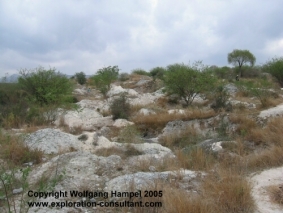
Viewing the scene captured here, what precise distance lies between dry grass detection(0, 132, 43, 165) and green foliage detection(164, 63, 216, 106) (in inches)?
449

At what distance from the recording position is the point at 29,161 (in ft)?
18.9

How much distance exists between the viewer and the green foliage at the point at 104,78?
23016mm

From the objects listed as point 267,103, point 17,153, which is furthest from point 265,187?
point 267,103

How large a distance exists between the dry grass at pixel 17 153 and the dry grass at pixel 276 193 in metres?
4.60

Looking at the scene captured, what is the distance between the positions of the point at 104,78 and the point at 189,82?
376 inches

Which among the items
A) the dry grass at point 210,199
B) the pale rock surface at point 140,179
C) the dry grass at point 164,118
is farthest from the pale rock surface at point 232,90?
the dry grass at point 210,199

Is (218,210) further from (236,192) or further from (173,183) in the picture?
(173,183)

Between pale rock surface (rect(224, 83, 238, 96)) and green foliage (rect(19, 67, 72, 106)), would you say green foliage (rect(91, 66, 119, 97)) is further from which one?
pale rock surface (rect(224, 83, 238, 96))

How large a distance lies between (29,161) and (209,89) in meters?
12.2

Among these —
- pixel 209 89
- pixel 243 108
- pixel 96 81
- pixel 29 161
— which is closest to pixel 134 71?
pixel 96 81

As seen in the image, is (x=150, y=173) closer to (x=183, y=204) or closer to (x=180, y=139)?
(x=183, y=204)

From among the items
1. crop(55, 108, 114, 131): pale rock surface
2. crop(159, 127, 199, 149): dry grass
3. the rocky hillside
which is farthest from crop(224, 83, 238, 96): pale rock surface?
crop(159, 127, 199, 149): dry grass

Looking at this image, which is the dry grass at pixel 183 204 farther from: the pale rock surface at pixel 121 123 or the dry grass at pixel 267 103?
the dry grass at pixel 267 103

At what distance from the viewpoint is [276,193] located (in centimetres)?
412
